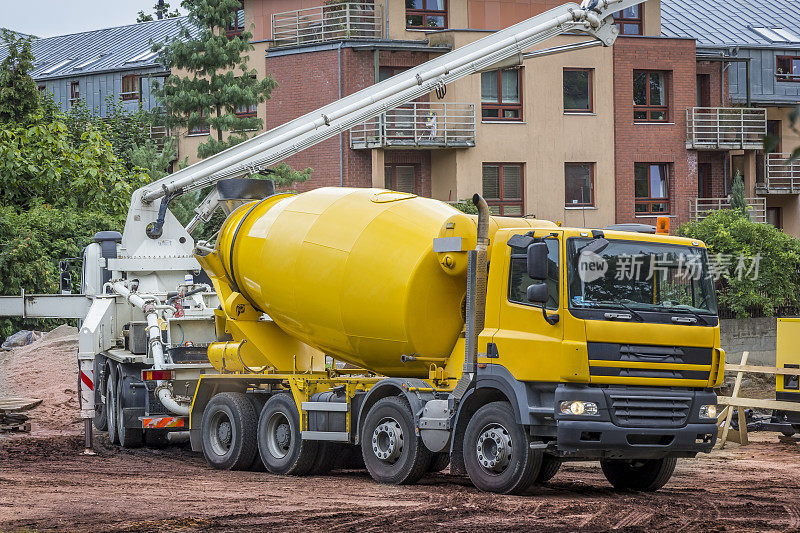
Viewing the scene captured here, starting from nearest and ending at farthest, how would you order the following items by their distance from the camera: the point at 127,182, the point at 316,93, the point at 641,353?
1. the point at 641,353
2. the point at 127,182
3. the point at 316,93

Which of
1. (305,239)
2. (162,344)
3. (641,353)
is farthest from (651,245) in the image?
(162,344)

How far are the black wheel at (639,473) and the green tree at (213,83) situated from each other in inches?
981

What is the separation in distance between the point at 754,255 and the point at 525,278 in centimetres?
2768

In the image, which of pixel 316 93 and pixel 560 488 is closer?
pixel 560 488

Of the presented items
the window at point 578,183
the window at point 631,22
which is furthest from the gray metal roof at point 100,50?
the window at point 578,183

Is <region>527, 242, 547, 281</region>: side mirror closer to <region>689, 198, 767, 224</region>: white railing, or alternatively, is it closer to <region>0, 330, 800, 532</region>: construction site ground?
<region>0, 330, 800, 532</region>: construction site ground

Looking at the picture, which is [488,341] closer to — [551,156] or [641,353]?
[641,353]

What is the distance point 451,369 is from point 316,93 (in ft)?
90.1

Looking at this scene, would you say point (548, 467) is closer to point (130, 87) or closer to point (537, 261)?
point (537, 261)

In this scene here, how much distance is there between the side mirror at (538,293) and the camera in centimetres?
1252

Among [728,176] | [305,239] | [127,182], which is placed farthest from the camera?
[728,176]

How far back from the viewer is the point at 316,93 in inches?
1599

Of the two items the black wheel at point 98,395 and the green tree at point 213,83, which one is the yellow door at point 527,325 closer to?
the black wheel at point 98,395

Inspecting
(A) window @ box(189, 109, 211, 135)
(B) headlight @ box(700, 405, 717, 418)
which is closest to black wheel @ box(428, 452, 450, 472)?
(B) headlight @ box(700, 405, 717, 418)
